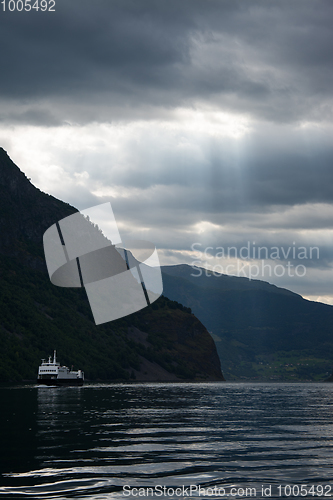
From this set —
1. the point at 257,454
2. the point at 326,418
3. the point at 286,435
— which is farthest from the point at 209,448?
the point at 326,418

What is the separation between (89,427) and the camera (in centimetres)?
5394

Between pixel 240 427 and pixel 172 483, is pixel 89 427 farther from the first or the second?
pixel 172 483

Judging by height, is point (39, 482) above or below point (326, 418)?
above

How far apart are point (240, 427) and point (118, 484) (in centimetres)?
3109

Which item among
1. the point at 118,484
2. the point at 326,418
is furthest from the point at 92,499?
the point at 326,418

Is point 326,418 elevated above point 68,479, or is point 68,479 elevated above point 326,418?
point 68,479

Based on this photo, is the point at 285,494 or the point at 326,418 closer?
the point at 285,494

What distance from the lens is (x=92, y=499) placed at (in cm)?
2383

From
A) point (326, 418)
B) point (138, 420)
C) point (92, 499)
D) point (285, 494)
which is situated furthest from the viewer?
point (326, 418)

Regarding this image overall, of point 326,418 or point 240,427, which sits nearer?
point 240,427

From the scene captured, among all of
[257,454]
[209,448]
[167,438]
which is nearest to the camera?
[257,454]

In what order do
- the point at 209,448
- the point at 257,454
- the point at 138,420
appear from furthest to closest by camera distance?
the point at 138,420 → the point at 209,448 → the point at 257,454

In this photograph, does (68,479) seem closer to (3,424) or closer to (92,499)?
(92,499)

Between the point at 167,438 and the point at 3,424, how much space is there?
1857 centimetres
